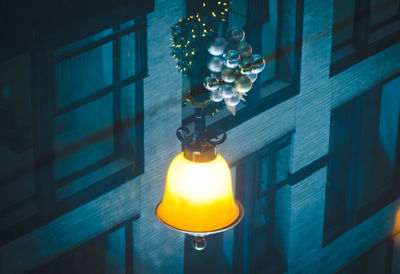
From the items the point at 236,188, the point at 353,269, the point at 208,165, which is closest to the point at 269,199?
the point at 236,188

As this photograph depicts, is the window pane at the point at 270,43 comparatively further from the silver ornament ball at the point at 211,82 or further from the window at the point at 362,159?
the silver ornament ball at the point at 211,82

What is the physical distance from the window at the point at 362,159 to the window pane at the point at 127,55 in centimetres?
447

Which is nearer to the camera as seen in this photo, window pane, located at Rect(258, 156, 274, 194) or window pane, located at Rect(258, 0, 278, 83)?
window pane, located at Rect(258, 0, 278, 83)

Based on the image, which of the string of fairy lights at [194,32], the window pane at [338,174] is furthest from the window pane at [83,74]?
the window pane at [338,174]

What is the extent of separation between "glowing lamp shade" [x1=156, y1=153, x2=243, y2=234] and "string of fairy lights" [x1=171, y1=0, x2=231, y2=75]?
1107 millimetres

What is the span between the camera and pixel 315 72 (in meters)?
11.1

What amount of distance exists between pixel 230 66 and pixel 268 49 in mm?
4456

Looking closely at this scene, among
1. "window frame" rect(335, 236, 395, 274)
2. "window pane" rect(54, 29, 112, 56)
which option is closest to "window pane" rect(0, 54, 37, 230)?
"window pane" rect(54, 29, 112, 56)

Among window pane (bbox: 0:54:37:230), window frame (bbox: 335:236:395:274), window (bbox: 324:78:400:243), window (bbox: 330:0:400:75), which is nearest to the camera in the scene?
window pane (bbox: 0:54:37:230)

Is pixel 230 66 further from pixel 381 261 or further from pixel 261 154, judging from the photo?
pixel 381 261

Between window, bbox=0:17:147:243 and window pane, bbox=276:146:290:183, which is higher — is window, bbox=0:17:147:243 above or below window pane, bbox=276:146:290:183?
above

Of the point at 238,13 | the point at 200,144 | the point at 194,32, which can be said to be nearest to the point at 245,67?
the point at 200,144

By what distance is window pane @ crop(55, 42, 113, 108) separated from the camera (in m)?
8.57

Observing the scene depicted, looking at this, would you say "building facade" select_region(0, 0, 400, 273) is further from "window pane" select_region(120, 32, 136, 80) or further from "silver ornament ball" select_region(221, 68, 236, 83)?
"silver ornament ball" select_region(221, 68, 236, 83)
